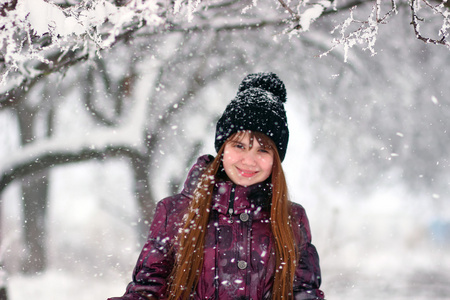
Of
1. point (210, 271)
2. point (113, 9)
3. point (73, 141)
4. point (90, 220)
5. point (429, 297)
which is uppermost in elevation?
point (73, 141)

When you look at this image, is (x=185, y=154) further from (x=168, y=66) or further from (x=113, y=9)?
(x=113, y=9)

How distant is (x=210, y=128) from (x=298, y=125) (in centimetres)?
130

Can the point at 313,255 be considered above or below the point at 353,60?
below

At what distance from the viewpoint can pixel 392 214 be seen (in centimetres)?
657

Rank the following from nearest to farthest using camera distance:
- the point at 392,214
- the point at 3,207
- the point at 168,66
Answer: the point at 3,207
the point at 168,66
the point at 392,214

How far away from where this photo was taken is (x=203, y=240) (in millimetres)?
2158

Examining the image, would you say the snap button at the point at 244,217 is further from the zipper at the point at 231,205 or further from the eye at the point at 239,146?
the eye at the point at 239,146

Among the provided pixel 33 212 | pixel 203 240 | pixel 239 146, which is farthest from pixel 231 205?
pixel 33 212

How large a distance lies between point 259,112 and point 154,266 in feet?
3.33

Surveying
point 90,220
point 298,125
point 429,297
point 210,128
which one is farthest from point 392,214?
point 90,220

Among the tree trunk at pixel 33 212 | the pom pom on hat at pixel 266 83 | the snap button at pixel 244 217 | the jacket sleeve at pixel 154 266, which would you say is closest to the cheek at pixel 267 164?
the snap button at pixel 244 217

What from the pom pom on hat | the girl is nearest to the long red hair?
the girl

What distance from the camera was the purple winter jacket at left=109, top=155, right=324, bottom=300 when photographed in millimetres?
2059

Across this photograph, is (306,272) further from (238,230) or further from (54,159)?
(54,159)
